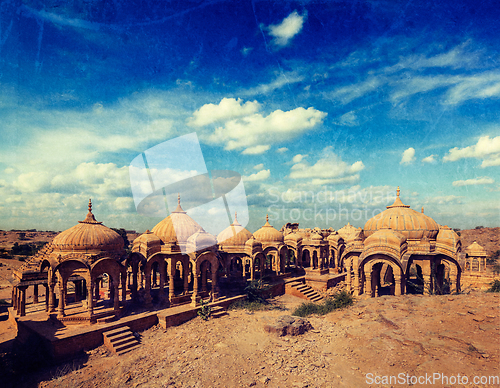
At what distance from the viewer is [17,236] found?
73562 millimetres

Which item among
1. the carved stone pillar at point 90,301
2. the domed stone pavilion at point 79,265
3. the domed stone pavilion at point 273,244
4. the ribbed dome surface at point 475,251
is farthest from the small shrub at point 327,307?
the ribbed dome surface at point 475,251

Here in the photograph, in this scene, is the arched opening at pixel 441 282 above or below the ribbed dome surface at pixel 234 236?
below

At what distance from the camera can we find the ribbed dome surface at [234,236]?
915 inches

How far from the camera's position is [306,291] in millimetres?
23922

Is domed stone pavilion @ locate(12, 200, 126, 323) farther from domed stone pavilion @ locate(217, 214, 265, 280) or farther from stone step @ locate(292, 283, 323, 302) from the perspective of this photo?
stone step @ locate(292, 283, 323, 302)

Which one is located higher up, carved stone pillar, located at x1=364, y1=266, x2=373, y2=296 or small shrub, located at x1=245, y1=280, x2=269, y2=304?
carved stone pillar, located at x1=364, y1=266, x2=373, y2=296

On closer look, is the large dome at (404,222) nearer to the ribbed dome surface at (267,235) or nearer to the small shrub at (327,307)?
the small shrub at (327,307)

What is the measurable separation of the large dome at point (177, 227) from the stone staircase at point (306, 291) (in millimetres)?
9359

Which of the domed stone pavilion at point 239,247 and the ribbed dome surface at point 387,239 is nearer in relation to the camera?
the ribbed dome surface at point 387,239

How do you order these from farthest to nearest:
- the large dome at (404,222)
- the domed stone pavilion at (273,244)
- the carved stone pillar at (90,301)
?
the domed stone pavilion at (273,244), the large dome at (404,222), the carved stone pillar at (90,301)

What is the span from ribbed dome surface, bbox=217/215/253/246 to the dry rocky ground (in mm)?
8531

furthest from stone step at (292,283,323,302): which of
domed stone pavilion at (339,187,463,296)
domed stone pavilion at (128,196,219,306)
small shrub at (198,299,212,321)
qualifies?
small shrub at (198,299,212,321)

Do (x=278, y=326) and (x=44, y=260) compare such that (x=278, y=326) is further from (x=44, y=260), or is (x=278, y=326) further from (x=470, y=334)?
(x=44, y=260)

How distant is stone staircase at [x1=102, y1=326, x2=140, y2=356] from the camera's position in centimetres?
1317
